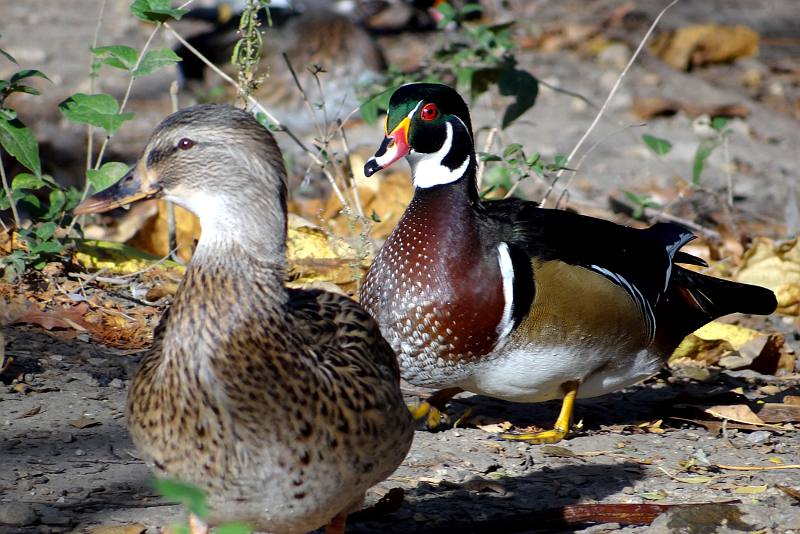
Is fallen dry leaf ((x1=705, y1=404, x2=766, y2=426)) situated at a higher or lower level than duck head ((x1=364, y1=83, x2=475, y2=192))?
lower

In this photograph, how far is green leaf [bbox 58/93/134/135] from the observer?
13.5ft

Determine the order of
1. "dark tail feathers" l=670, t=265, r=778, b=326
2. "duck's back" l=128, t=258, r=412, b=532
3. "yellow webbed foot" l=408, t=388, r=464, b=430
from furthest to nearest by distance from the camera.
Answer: "dark tail feathers" l=670, t=265, r=778, b=326, "yellow webbed foot" l=408, t=388, r=464, b=430, "duck's back" l=128, t=258, r=412, b=532

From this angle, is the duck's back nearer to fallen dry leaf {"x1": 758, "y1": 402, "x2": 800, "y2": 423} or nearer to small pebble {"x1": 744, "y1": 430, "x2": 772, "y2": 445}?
small pebble {"x1": 744, "y1": 430, "x2": 772, "y2": 445}

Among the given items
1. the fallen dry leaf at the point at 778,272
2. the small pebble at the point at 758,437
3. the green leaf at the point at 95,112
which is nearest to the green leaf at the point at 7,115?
the green leaf at the point at 95,112

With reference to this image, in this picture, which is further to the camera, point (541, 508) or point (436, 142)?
point (436, 142)

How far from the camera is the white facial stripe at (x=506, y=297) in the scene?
156 inches

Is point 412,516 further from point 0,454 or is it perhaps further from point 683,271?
point 683,271

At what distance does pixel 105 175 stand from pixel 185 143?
5.27 ft

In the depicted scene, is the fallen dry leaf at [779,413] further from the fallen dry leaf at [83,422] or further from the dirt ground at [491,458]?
the fallen dry leaf at [83,422]

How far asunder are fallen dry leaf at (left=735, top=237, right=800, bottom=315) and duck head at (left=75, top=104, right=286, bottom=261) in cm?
359

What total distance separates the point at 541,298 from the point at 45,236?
188cm

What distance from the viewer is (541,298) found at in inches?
159

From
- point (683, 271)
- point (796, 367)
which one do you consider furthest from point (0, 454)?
point (796, 367)

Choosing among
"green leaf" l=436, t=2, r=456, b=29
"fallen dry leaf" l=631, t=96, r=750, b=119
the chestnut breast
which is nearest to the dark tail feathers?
the chestnut breast
